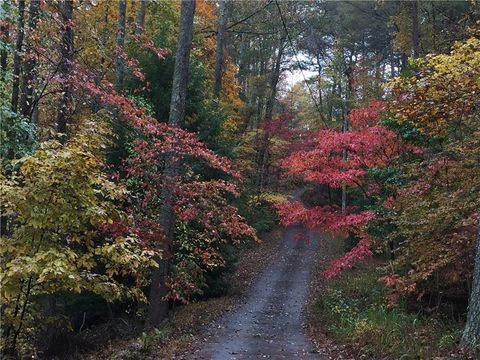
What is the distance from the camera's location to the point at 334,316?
44.1ft

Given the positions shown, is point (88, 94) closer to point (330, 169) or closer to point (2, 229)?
point (2, 229)

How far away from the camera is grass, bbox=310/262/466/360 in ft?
25.3

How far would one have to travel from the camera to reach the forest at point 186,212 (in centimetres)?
672

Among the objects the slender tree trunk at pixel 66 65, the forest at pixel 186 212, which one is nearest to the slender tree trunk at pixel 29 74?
the forest at pixel 186 212

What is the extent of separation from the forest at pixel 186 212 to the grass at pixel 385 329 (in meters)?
0.06

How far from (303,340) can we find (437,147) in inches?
244

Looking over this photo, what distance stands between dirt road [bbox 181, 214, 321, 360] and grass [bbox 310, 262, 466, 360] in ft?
2.88

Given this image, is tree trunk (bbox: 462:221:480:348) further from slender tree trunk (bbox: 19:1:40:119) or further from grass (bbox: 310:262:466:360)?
slender tree trunk (bbox: 19:1:40:119)

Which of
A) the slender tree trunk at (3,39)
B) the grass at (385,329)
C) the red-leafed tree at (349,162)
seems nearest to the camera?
the grass at (385,329)

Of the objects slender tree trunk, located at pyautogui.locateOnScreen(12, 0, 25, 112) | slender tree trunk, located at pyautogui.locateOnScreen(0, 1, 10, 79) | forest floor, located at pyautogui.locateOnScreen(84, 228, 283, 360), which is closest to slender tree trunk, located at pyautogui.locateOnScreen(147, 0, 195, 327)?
forest floor, located at pyautogui.locateOnScreen(84, 228, 283, 360)

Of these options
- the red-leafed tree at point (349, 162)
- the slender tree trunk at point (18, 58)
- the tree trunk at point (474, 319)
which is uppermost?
the slender tree trunk at point (18, 58)

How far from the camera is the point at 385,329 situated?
9328mm

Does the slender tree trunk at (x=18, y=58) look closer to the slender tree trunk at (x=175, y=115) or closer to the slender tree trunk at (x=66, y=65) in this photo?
the slender tree trunk at (x=66, y=65)

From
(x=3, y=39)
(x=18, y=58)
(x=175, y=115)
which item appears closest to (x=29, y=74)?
(x=18, y=58)
